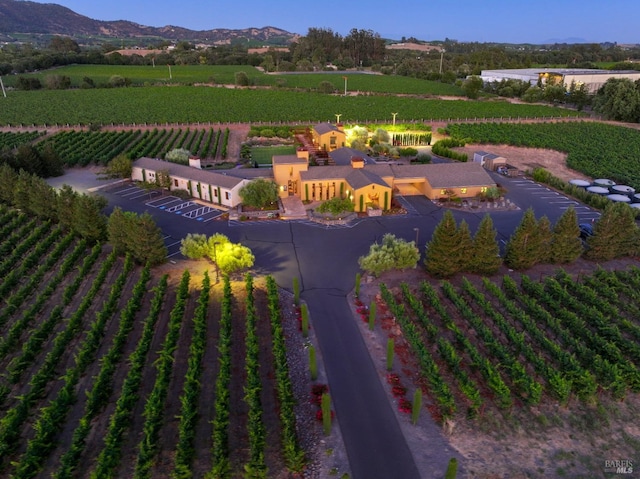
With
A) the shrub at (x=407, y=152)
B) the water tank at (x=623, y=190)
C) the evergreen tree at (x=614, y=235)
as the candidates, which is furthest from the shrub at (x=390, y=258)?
the shrub at (x=407, y=152)

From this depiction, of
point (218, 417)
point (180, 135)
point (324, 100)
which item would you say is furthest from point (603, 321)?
point (324, 100)

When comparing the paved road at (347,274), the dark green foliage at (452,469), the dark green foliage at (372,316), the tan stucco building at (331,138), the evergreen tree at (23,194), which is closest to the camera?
the dark green foliage at (452,469)

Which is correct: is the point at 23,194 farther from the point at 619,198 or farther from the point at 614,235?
the point at 619,198

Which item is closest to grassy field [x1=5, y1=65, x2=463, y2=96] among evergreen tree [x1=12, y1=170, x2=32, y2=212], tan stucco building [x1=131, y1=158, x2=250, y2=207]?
tan stucco building [x1=131, y1=158, x2=250, y2=207]

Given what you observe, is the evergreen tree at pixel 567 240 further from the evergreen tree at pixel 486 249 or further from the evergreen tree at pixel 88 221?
the evergreen tree at pixel 88 221

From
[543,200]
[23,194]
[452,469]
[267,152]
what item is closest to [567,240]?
[543,200]

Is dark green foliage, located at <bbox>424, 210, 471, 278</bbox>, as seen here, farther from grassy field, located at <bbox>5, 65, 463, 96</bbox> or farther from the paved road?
grassy field, located at <bbox>5, 65, 463, 96</bbox>
